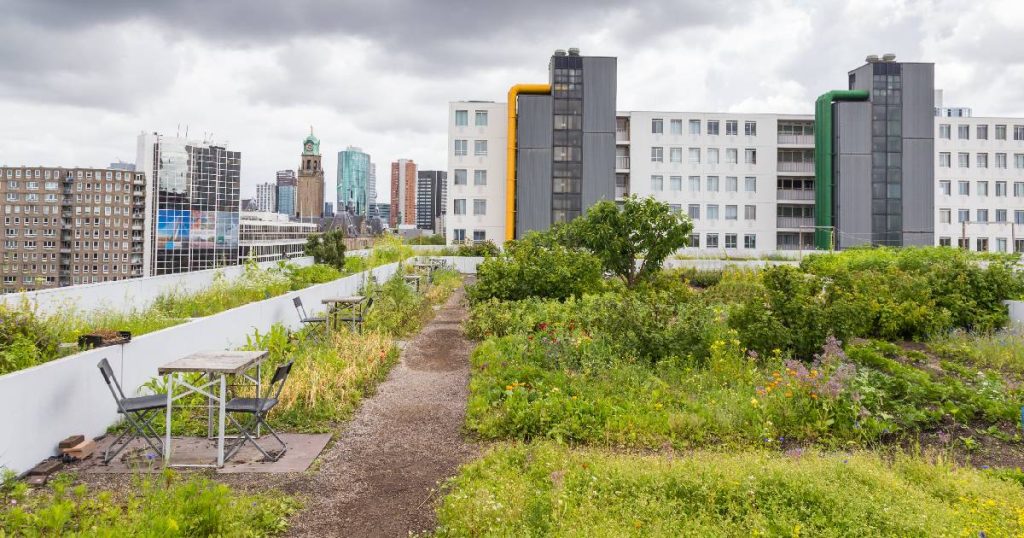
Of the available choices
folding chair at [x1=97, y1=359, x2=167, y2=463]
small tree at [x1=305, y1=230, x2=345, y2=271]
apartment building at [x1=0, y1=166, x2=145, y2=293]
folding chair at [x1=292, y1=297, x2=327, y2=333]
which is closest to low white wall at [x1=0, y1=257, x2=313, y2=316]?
folding chair at [x1=292, y1=297, x2=327, y2=333]

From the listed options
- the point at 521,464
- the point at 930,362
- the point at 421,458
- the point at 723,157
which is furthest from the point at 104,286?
the point at 723,157

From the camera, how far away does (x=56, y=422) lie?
5793 mm

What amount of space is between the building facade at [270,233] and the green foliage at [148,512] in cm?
16286

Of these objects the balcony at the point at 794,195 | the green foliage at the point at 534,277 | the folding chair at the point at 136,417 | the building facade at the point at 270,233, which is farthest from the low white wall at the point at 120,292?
the building facade at the point at 270,233

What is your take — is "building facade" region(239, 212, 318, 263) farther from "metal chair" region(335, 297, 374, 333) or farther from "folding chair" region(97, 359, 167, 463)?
"folding chair" region(97, 359, 167, 463)

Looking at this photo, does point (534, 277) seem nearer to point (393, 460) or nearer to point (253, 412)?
point (393, 460)

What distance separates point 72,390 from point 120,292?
21.6ft

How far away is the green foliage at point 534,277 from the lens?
52.3ft

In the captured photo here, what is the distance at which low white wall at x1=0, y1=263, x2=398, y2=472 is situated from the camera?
17.3ft

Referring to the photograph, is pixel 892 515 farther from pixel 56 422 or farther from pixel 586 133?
pixel 586 133

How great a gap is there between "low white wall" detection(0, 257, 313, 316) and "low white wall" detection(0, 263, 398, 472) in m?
1.63

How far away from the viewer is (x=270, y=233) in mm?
173625

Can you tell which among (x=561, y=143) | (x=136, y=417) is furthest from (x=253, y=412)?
(x=561, y=143)

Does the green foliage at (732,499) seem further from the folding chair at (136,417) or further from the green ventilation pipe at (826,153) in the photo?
the green ventilation pipe at (826,153)
